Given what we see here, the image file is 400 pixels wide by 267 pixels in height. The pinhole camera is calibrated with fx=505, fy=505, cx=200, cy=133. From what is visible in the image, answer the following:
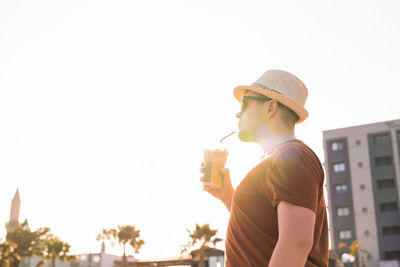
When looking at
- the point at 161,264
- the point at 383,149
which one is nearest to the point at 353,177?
the point at 383,149

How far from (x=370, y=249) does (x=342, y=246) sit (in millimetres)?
3522

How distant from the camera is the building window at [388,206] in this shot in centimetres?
6431

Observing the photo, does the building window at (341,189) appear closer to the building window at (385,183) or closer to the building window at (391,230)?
the building window at (385,183)

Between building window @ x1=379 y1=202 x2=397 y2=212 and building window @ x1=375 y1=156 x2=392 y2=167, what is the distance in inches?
202

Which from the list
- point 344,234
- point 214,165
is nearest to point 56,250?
point 344,234

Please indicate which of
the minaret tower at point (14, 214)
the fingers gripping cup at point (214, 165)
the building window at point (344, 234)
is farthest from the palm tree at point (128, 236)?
the minaret tower at point (14, 214)

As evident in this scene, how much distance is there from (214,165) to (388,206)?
66.2 meters

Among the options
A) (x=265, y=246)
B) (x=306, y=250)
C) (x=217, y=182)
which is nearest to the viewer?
(x=306, y=250)

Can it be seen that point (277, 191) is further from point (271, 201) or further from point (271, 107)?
point (271, 107)

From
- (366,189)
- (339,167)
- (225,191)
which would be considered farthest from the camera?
(339,167)

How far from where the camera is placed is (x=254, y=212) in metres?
2.64

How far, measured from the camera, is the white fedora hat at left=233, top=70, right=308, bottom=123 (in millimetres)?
2857

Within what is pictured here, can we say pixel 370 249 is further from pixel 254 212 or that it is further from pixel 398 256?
pixel 254 212

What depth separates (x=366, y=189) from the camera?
66375 mm
